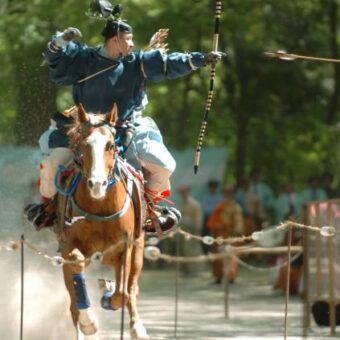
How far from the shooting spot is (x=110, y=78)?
12711mm

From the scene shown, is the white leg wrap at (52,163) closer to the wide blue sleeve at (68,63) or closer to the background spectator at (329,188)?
the wide blue sleeve at (68,63)

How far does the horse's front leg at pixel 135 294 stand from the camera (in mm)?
12148

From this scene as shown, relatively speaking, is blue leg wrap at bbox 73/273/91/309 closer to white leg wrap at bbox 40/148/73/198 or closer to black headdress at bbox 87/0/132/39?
white leg wrap at bbox 40/148/73/198

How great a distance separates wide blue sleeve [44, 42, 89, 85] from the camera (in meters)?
12.6

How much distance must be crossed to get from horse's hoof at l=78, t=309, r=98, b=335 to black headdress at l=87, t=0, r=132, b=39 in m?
2.50

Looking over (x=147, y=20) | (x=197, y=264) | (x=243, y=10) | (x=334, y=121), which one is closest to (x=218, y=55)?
(x=147, y=20)

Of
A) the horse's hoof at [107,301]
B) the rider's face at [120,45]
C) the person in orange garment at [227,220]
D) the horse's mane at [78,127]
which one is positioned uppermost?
the rider's face at [120,45]

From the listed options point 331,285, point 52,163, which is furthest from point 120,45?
point 331,285

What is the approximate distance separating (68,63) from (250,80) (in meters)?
20.6

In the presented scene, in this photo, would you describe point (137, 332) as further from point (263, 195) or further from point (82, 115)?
point (263, 195)

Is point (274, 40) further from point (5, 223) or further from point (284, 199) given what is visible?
point (5, 223)

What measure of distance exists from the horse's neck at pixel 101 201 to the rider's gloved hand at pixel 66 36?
3.89 ft

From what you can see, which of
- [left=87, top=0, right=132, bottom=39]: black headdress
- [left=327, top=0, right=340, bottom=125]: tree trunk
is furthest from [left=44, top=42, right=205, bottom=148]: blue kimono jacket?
[left=327, top=0, right=340, bottom=125]: tree trunk

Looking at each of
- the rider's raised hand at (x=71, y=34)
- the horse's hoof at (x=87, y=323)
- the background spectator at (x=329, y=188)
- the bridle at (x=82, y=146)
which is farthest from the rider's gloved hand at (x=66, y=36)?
the background spectator at (x=329, y=188)
